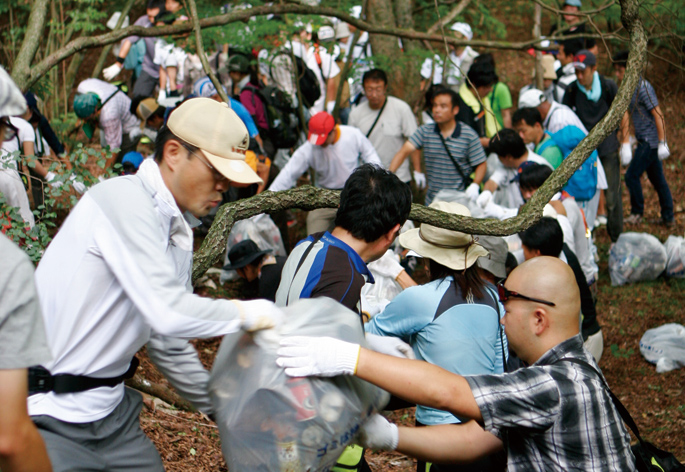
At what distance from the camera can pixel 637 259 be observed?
7.83m

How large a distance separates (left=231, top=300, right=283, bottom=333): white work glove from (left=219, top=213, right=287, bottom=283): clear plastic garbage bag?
492 cm

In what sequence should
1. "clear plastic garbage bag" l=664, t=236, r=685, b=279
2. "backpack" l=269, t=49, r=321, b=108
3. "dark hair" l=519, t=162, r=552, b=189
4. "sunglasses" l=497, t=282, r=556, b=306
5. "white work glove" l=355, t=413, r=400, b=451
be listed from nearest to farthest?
"white work glove" l=355, t=413, r=400, b=451 < "sunglasses" l=497, t=282, r=556, b=306 < "dark hair" l=519, t=162, r=552, b=189 < "clear plastic garbage bag" l=664, t=236, r=685, b=279 < "backpack" l=269, t=49, r=321, b=108

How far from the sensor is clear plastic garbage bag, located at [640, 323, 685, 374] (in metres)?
6.20

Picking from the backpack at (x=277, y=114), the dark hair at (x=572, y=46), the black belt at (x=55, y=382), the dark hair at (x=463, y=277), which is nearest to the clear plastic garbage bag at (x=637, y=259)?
the dark hair at (x=572, y=46)

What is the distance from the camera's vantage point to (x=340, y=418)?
2000 mm

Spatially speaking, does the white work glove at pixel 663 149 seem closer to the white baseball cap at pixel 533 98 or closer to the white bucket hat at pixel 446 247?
the white baseball cap at pixel 533 98

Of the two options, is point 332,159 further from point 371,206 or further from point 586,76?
point 371,206

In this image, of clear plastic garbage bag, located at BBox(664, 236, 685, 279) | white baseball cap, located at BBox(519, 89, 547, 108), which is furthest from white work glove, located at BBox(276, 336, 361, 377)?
clear plastic garbage bag, located at BBox(664, 236, 685, 279)

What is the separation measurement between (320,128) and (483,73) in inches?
107

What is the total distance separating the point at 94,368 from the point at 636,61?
158 inches

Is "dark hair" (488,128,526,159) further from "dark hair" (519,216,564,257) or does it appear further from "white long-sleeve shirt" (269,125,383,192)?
"dark hair" (519,216,564,257)

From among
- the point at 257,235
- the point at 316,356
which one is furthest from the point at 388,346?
the point at 257,235

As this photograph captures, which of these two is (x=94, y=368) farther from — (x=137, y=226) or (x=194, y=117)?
(x=194, y=117)

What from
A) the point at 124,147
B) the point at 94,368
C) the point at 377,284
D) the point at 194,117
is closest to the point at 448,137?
the point at 377,284
